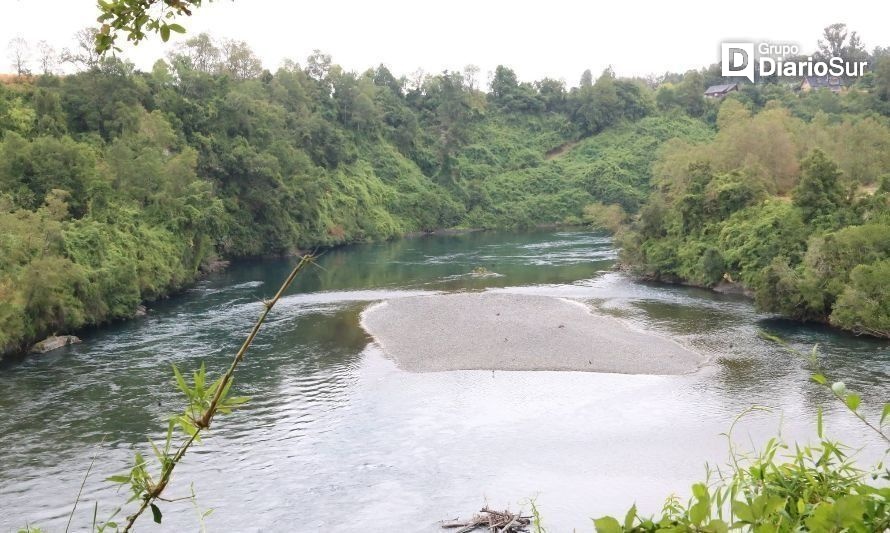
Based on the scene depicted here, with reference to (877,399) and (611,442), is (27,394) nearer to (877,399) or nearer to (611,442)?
(611,442)

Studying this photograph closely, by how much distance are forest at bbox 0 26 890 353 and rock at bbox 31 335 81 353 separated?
365 mm

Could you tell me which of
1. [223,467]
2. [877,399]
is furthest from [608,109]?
[223,467]

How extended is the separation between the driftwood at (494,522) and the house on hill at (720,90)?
86.0 metres

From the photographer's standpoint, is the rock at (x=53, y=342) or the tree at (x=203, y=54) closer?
the rock at (x=53, y=342)

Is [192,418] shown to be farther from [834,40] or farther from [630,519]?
[834,40]

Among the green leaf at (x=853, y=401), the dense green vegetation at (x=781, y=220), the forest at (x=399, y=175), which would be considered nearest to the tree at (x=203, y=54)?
the forest at (x=399, y=175)

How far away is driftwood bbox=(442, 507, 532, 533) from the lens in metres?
14.5

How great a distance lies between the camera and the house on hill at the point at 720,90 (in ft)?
301

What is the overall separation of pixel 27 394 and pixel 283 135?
142 ft

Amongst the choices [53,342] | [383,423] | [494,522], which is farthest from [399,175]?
[494,522]

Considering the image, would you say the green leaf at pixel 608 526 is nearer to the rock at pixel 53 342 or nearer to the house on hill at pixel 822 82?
the rock at pixel 53 342

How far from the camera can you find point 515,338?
95.6ft

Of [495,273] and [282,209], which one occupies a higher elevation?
[282,209]

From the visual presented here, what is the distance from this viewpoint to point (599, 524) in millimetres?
2279
